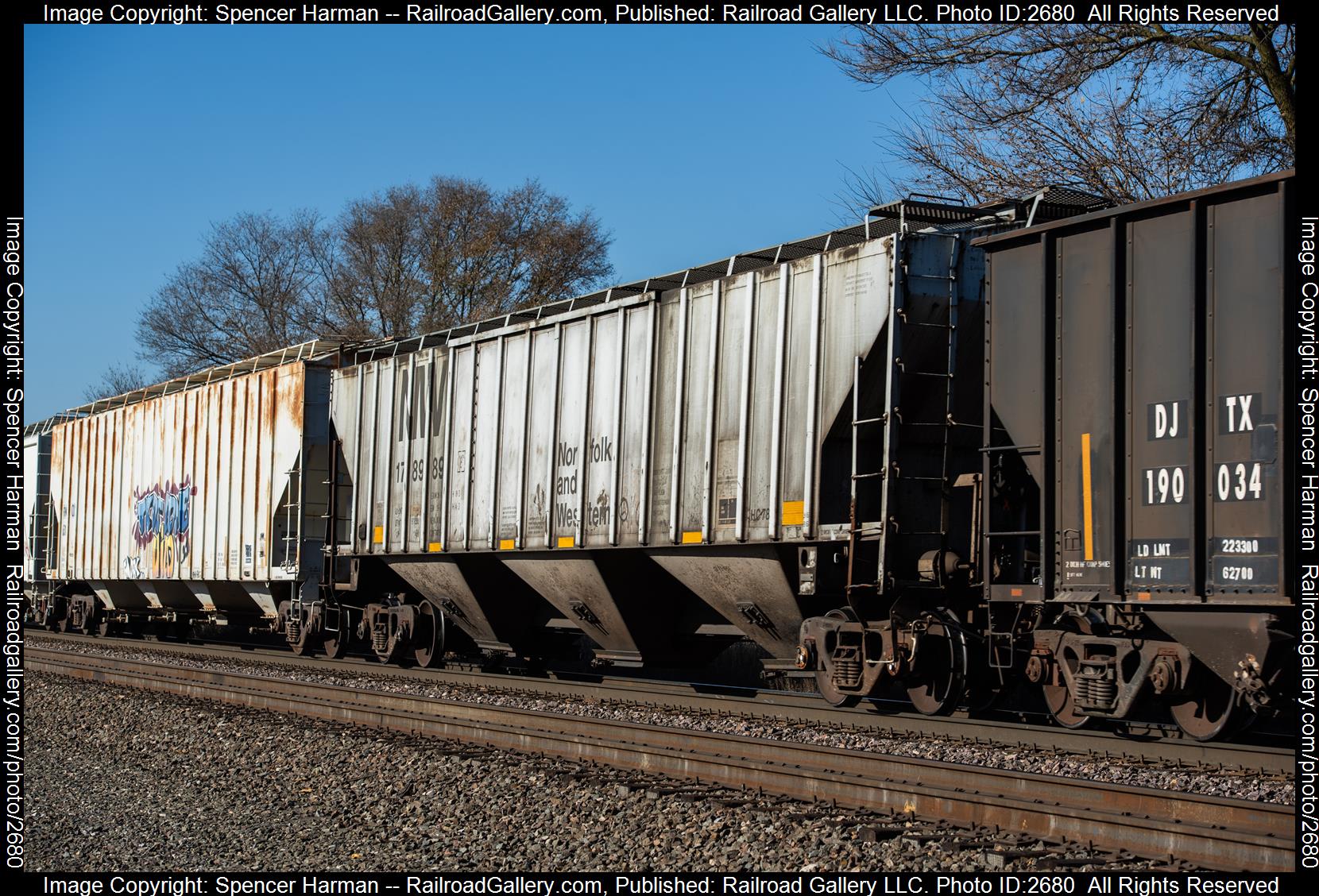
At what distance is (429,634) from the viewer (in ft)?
59.6

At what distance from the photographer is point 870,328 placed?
11391 mm

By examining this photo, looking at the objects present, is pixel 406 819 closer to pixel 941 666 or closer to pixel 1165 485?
pixel 941 666

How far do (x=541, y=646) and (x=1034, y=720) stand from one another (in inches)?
313

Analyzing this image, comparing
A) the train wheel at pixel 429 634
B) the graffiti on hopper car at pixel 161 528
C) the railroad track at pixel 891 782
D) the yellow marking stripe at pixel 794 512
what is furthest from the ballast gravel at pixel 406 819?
the graffiti on hopper car at pixel 161 528

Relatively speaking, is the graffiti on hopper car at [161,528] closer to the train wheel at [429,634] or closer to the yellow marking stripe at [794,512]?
the train wheel at [429,634]

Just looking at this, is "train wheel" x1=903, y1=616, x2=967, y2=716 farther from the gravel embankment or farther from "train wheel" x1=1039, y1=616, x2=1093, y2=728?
"train wheel" x1=1039, y1=616, x2=1093, y2=728

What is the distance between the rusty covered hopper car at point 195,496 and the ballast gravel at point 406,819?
8430mm

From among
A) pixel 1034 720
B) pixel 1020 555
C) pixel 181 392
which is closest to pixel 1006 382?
pixel 1020 555

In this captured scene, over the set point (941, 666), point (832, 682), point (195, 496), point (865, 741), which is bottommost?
point (865, 741)

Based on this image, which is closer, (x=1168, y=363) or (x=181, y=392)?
(x=1168, y=363)

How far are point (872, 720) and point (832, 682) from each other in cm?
64

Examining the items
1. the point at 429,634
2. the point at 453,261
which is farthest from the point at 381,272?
the point at 429,634
